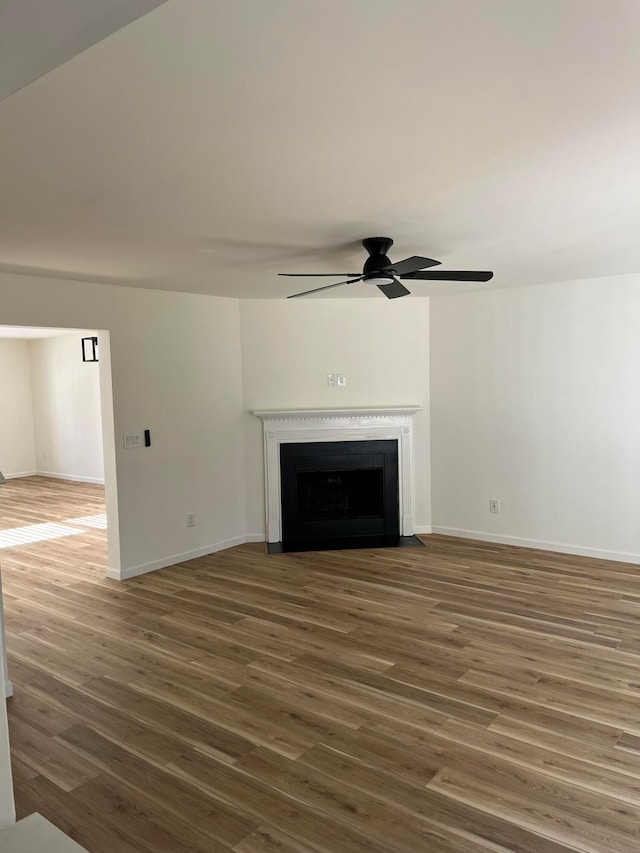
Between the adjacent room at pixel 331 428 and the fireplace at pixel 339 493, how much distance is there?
0.03 m

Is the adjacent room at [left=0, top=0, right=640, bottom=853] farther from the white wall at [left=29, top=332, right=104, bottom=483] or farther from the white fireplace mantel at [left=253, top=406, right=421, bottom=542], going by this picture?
the white wall at [left=29, top=332, right=104, bottom=483]

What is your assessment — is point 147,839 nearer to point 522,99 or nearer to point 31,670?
point 31,670

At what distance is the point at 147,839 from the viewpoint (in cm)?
209

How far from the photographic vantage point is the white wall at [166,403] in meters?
4.63

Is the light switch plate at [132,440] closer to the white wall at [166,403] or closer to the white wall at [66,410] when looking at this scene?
the white wall at [166,403]

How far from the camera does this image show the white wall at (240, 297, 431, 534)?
5.87 meters

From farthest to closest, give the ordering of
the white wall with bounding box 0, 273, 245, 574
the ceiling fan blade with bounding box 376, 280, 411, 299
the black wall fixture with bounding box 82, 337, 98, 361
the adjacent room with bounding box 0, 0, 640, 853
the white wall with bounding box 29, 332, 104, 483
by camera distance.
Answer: the white wall with bounding box 29, 332, 104, 483 → the black wall fixture with bounding box 82, 337, 98, 361 → the white wall with bounding box 0, 273, 245, 574 → the ceiling fan blade with bounding box 376, 280, 411, 299 → the adjacent room with bounding box 0, 0, 640, 853

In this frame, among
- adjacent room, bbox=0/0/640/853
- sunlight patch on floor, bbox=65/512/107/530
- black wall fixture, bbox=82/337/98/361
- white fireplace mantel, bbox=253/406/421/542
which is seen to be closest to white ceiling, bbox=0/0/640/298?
adjacent room, bbox=0/0/640/853

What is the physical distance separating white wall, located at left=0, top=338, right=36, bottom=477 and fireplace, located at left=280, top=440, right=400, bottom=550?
6685 millimetres

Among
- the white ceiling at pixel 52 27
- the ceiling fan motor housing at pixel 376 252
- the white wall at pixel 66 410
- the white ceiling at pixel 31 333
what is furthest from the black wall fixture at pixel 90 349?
the white ceiling at pixel 52 27

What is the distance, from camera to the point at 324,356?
19.4 ft

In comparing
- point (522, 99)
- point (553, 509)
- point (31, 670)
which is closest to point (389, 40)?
point (522, 99)

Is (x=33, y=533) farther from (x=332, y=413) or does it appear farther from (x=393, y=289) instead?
(x=393, y=289)

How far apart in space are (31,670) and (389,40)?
3514mm
